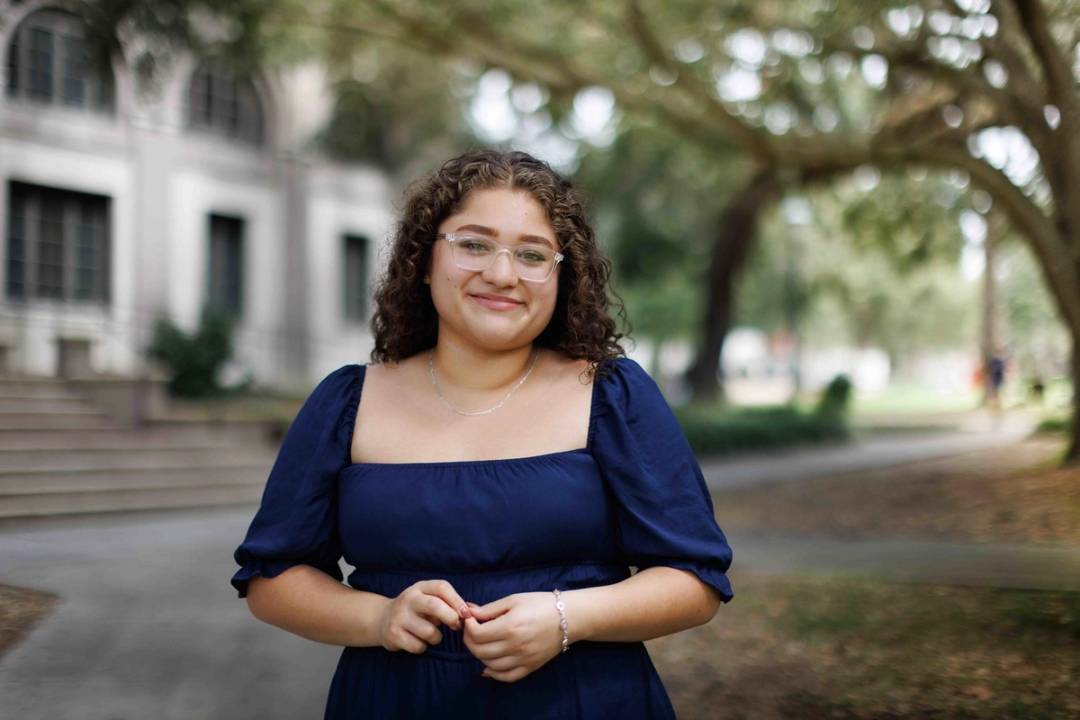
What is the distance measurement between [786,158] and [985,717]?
9.22 m

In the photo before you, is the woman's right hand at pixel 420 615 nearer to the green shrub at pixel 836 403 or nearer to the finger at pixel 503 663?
the finger at pixel 503 663

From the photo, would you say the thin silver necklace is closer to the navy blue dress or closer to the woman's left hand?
the navy blue dress

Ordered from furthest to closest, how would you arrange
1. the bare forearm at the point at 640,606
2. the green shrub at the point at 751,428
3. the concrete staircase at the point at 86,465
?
the green shrub at the point at 751,428, the concrete staircase at the point at 86,465, the bare forearm at the point at 640,606

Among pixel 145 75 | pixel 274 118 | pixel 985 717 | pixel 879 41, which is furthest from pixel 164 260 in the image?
pixel 985 717

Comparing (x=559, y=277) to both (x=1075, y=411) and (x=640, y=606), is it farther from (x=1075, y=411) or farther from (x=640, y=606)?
(x=1075, y=411)

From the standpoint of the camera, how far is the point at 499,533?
2100 millimetres

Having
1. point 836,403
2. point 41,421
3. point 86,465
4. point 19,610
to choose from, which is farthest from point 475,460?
point 836,403

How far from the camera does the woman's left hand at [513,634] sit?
1.98 metres

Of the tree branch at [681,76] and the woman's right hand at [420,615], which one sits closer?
the woman's right hand at [420,615]

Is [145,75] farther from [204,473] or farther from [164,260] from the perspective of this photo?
[164,260]

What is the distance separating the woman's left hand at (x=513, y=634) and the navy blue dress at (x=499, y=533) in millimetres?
42

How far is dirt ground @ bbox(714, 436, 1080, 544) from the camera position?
815 cm

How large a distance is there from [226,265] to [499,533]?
15.4 m

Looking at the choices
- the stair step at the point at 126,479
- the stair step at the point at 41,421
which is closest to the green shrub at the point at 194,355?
the stair step at the point at 126,479
